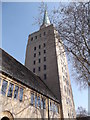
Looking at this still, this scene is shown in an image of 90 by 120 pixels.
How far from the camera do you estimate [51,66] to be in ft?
92.4

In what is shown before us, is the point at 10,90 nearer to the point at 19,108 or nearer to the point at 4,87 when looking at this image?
the point at 4,87

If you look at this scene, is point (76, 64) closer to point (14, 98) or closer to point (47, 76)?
point (14, 98)

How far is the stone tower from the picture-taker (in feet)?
79.7

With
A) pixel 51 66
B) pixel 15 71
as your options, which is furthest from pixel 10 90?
pixel 51 66

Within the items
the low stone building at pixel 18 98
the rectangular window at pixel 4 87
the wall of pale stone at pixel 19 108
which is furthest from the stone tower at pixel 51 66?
the rectangular window at pixel 4 87

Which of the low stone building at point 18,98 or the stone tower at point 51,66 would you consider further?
the stone tower at point 51,66

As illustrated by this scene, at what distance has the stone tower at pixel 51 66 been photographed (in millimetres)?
24297

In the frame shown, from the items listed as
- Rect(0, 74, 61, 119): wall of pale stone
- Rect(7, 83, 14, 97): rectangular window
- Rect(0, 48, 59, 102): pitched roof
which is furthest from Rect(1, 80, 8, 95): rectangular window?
Rect(0, 48, 59, 102): pitched roof

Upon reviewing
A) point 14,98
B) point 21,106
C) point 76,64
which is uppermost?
point 76,64

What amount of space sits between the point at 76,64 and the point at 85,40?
3.69 meters

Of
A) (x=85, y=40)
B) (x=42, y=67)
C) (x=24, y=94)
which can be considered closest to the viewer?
(x=85, y=40)

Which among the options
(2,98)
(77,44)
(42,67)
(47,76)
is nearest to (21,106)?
(2,98)

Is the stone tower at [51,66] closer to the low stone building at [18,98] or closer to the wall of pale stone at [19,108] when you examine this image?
the low stone building at [18,98]

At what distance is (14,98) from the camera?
1186cm
